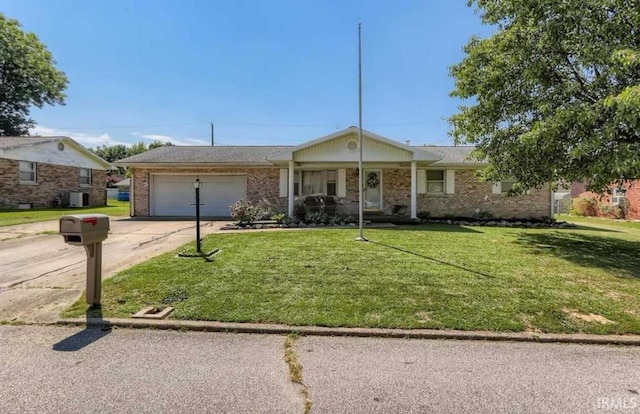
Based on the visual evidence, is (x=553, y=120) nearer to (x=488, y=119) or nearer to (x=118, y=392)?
(x=488, y=119)

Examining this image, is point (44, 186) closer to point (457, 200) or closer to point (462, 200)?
point (457, 200)

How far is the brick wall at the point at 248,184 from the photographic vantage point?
16.7 meters

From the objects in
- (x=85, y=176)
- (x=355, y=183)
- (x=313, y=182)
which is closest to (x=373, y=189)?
(x=355, y=183)

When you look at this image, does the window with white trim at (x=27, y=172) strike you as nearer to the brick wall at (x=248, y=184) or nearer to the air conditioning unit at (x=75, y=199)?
the air conditioning unit at (x=75, y=199)

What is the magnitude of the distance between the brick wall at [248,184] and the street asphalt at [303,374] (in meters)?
12.9

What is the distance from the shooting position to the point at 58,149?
2289cm

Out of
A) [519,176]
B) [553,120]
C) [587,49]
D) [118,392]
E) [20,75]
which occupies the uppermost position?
[20,75]

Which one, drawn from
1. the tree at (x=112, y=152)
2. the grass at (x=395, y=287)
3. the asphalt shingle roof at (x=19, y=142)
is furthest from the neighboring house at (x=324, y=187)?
the tree at (x=112, y=152)

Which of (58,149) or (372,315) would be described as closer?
(372,315)

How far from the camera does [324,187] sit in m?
16.7

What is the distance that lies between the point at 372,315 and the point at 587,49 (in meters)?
7.29

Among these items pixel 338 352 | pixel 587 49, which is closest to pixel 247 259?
pixel 338 352

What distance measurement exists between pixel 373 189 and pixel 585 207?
1638cm

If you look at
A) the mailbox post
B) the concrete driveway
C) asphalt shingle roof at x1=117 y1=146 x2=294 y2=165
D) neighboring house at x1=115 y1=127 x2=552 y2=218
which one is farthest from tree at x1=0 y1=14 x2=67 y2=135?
the mailbox post
